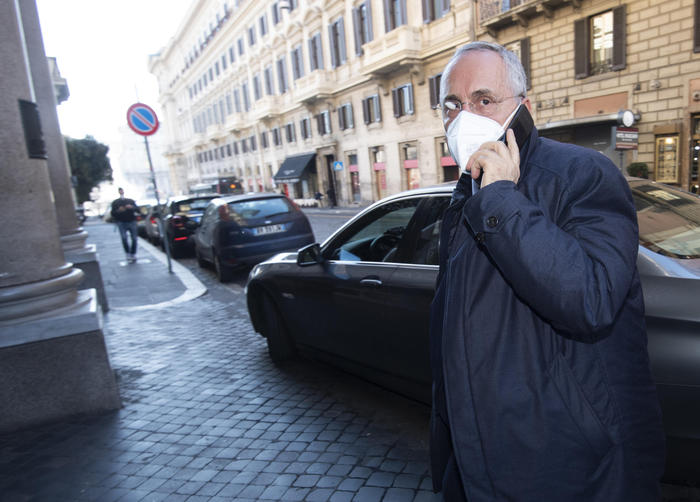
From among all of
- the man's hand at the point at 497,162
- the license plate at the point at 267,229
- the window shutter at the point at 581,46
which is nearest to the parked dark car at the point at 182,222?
the license plate at the point at 267,229

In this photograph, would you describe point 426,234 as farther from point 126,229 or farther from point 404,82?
point 404,82

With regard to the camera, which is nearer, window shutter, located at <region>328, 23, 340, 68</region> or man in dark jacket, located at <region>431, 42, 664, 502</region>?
man in dark jacket, located at <region>431, 42, 664, 502</region>

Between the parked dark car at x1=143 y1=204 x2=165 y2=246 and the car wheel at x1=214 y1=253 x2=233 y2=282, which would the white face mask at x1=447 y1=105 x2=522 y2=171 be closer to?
the car wheel at x1=214 y1=253 x2=233 y2=282

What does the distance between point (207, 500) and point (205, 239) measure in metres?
7.49

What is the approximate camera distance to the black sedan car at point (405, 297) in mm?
1906

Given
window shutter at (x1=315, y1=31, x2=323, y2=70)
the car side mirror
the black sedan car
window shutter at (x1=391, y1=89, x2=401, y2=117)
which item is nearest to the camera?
the black sedan car

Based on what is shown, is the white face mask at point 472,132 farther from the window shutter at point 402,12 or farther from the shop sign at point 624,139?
the window shutter at point 402,12

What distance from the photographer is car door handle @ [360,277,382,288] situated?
3.04m

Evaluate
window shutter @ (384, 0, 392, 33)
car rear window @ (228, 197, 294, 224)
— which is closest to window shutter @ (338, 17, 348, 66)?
window shutter @ (384, 0, 392, 33)

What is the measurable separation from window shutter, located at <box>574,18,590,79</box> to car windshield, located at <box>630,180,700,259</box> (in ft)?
51.1

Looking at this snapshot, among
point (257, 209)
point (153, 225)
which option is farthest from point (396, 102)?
point (257, 209)

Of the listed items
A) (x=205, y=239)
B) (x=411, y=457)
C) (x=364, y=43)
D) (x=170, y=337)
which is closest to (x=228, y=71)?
(x=364, y=43)

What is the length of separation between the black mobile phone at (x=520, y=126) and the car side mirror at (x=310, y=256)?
2.41m

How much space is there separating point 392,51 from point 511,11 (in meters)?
6.79
